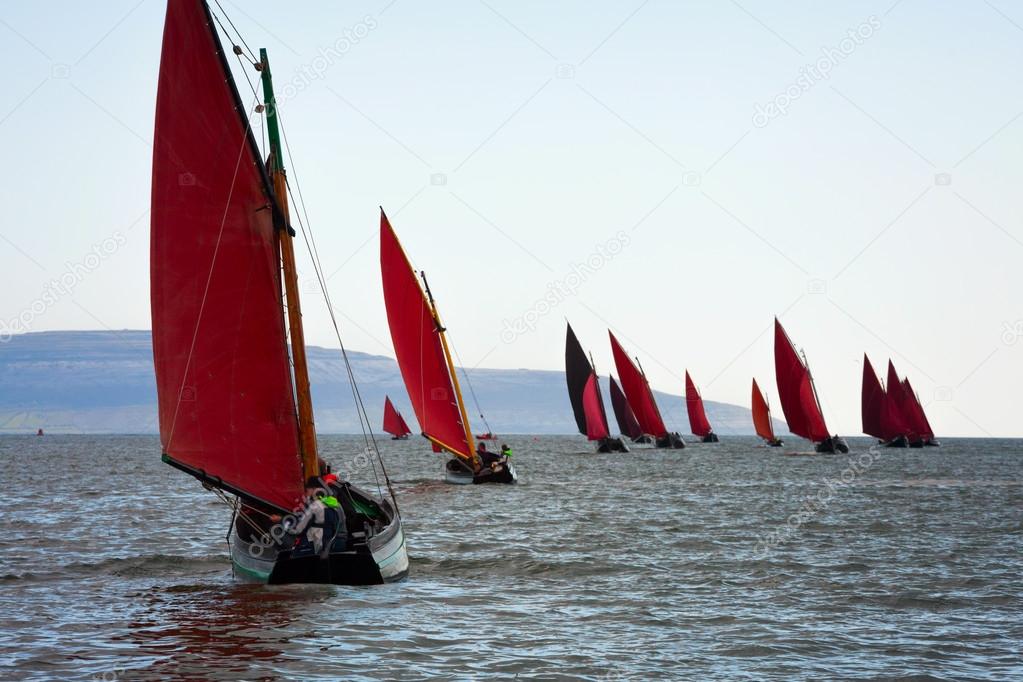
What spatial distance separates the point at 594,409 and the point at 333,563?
86671 millimetres

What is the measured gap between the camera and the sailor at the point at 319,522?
911 inches

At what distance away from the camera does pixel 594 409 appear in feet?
361

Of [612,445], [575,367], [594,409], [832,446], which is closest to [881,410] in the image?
[832,446]

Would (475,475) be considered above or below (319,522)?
above

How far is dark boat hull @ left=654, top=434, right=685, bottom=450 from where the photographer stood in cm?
13350

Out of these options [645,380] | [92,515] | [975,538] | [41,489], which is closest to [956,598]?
[975,538]

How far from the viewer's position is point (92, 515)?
149ft

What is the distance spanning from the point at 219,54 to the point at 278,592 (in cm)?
1065

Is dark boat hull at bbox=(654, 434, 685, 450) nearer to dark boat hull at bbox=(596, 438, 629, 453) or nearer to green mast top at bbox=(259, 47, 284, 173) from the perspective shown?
dark boat hull at bbox=(596, 438, 629, 453)

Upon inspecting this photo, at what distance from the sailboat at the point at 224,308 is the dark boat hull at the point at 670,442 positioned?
354 feet

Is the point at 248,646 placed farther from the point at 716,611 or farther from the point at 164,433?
the point at 716,611

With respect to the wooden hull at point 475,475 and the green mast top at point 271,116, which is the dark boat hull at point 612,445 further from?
the green mast top at point 271,116

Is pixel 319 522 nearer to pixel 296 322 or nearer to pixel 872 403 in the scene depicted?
pixel 296 322

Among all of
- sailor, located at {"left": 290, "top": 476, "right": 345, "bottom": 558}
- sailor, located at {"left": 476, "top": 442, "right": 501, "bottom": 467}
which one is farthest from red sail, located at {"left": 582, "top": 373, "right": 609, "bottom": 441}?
sailor, located at {"left": 290, "top": 476, "right": 345, "bottom": 558}
